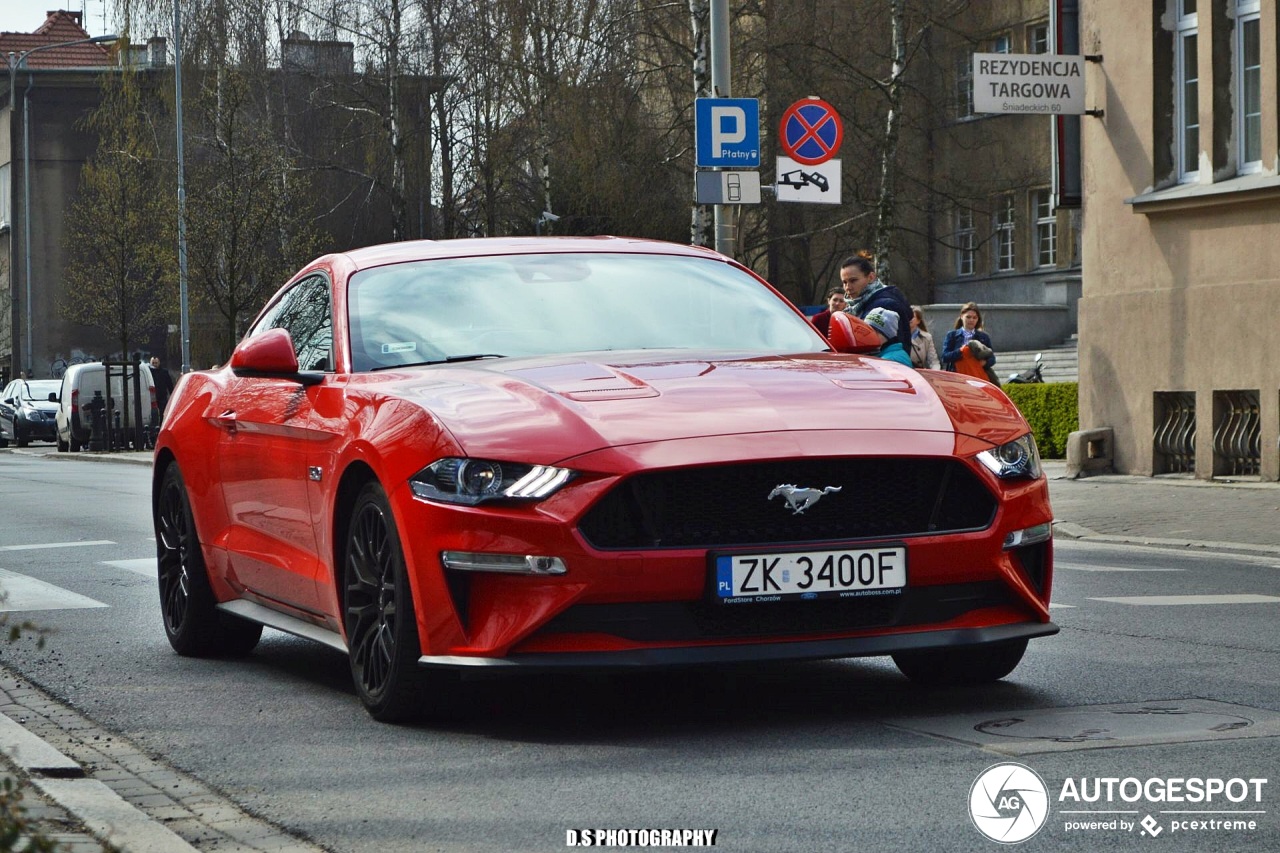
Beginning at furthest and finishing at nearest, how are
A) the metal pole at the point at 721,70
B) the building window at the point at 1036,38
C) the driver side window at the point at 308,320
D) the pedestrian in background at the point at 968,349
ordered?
the building window at the point at 1036,38
the pedestrian in background at the point at 968,349
the metal pole at the point at 721,70
the driver side window at the point at 308,320

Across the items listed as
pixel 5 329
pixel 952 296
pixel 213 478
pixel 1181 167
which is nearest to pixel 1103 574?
pixel 213 478

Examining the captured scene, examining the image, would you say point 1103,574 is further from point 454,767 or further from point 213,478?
point 454,767

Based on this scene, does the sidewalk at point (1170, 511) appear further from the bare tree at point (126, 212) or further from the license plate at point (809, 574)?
the bare tree at point (126, 212)

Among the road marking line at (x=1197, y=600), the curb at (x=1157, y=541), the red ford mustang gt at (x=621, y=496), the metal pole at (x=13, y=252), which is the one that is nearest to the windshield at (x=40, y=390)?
the metal pole at (x=13, y=252)

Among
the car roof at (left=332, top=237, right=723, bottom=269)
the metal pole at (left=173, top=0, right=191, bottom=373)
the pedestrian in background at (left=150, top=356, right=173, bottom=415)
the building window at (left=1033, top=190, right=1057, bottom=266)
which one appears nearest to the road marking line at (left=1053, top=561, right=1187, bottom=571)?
the car roof at (left=332, top=237, right=723, bottom=269)

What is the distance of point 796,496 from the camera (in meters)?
5.97

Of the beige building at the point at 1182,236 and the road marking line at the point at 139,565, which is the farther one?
the beige building at the point at 1182,236

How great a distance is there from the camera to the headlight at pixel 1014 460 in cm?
631

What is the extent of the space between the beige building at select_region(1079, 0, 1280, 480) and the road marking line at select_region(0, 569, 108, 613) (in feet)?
37.9

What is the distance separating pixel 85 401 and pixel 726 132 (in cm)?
2859

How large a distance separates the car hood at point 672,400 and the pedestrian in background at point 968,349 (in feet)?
47.6

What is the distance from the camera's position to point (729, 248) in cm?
1852

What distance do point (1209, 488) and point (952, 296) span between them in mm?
25668

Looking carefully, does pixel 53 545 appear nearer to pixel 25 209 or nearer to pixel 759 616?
pixel 759 616
